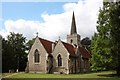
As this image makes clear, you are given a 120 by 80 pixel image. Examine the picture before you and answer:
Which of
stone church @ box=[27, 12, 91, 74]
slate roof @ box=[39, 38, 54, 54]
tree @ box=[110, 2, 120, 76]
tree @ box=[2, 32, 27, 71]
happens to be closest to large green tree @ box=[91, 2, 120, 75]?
tree @ box=[110, 2, 120, 76]

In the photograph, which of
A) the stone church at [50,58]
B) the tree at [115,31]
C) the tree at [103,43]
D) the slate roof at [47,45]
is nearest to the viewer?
the tree at [115,31]

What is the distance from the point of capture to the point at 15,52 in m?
62.6

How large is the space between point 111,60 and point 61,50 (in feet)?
Answer: 57.7

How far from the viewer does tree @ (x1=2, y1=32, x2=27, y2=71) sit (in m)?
56.4

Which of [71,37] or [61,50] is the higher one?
[71,37]

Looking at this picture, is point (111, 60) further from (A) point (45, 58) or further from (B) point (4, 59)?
(B) point (4, 59)

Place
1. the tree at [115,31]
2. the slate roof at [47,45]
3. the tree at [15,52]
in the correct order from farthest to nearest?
the tree at [15,52] < the slate roof at [47,45] < the tree at [115,31]

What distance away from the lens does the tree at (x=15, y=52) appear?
56406mm

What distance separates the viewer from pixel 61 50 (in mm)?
48875

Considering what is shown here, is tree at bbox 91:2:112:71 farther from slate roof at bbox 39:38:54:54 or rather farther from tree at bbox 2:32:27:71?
tree at bbox 2:32:27:71

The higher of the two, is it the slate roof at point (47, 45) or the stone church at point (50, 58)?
the slate roof at point (47, 45)

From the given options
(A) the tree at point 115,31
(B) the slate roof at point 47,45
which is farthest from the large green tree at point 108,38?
(B) the slate roof at point 47,45

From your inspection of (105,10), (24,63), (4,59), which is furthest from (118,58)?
(24,63)

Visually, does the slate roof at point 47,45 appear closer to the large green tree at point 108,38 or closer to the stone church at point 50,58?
the stone church at point 50,58
